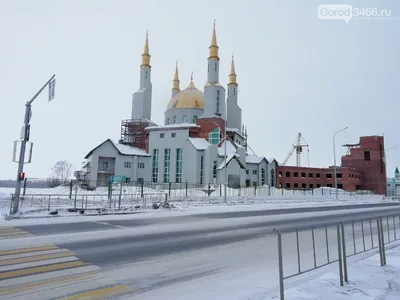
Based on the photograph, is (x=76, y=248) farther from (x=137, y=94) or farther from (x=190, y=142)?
(x=137, y=94)

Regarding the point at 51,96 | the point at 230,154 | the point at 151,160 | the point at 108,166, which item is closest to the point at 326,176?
the point at 230,154

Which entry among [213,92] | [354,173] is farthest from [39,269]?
[354,173]

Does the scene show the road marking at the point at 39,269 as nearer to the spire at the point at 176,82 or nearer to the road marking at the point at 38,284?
the road marking at the point at 38,284

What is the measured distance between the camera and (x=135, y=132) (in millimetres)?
66125

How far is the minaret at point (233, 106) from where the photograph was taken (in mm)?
69438

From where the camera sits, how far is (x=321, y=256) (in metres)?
7.41

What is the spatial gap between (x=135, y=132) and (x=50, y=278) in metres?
61.9

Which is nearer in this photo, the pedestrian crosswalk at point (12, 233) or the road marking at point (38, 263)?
the road marking at point (38, 263)

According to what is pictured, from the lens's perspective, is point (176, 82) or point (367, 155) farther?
point (367, 155)

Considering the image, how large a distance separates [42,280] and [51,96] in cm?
1393

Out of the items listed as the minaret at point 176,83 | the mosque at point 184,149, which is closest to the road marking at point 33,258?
the mosque at point 184,149

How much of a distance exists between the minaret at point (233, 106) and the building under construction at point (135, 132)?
1833 centimetres

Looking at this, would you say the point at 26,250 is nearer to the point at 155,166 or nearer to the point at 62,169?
the point at 155,166

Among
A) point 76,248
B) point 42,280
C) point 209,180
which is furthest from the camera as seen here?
point 209,180
